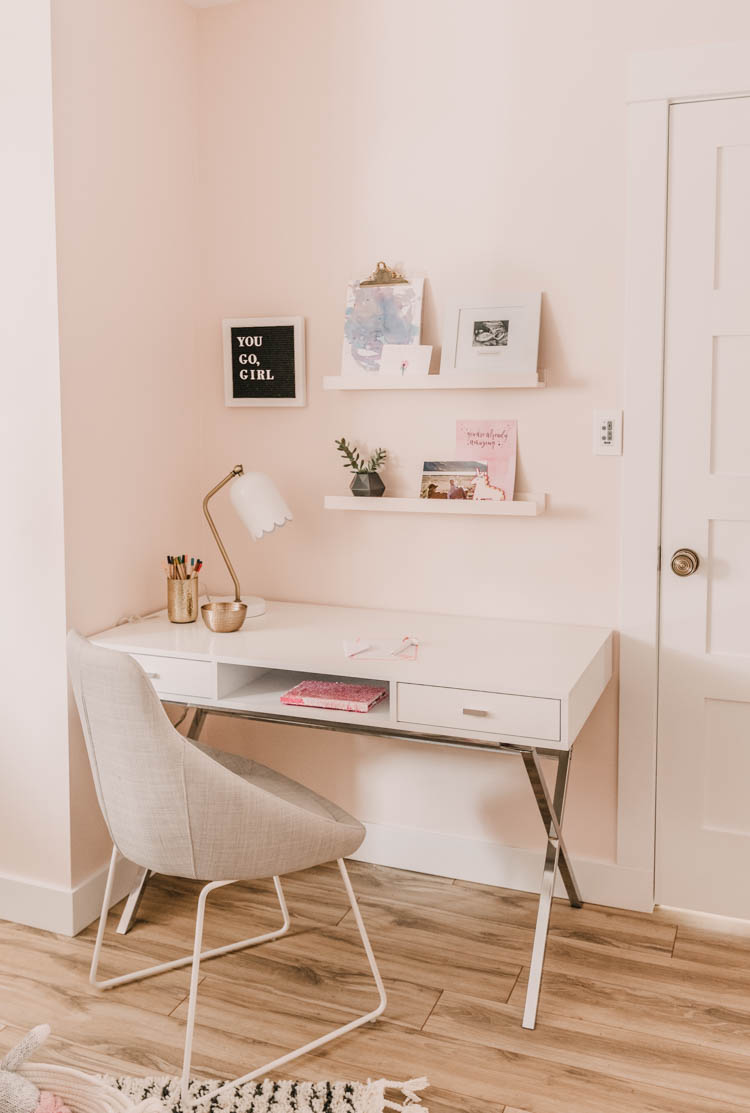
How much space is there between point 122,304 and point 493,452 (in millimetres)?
1079

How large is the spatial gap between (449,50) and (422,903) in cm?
229

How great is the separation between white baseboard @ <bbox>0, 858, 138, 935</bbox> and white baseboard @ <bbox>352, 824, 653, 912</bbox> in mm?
776

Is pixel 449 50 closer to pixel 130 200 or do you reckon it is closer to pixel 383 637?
pixel 130 200

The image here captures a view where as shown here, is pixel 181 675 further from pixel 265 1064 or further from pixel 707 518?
pixel 707 518

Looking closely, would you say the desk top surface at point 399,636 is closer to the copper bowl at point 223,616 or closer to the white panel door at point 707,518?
the copper bowl at point 223,616

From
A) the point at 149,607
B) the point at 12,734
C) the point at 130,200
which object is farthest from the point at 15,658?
the point at 130,200

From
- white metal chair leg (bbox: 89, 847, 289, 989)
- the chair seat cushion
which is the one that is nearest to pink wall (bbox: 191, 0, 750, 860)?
white metal chair leg (bbox: 89, 847, 289, 989)

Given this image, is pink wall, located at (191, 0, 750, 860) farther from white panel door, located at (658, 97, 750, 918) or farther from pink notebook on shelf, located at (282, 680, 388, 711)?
pink notebook on shelf, located at (282, 680, 388, 711)

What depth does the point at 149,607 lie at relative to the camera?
8.98ft

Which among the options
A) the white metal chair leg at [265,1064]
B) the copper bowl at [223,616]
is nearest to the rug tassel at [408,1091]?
the white metal chair leg at [265,1064]

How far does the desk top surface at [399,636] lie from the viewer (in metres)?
2.08

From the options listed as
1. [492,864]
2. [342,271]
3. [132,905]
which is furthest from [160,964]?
[342,271]

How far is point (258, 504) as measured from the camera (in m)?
2.54

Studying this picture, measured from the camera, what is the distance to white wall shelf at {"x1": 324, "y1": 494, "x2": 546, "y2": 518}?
2.46 m
